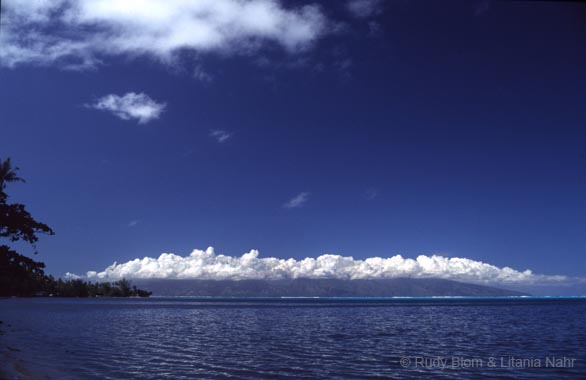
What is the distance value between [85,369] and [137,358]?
532 cm

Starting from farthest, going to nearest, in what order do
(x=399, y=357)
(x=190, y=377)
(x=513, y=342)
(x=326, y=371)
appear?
(x=513, y=342) < (x=399, y=357) < (x=326, y=371) < (x=190, y=377)

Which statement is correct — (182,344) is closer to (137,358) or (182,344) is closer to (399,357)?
(137,358)

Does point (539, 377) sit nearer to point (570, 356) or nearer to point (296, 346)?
point (570, 356)

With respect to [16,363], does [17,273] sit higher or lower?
higher

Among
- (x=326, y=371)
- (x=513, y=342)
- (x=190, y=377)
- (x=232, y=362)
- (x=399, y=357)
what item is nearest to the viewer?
(x=190, y=377)

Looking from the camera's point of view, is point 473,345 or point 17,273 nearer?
point 17,273

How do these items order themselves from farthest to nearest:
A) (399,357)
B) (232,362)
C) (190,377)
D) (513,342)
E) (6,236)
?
(513,342) → (6,236) → (399,357) → (232,362) → (190,377)

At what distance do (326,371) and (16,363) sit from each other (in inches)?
844

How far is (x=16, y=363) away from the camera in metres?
27.8

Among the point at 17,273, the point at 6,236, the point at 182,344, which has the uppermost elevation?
the point at 6,236

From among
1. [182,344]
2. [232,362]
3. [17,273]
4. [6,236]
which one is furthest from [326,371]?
[6,236]

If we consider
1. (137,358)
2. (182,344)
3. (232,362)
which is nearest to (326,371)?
(232,362)

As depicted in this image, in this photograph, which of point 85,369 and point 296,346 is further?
point 296,346

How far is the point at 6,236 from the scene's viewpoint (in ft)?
118
